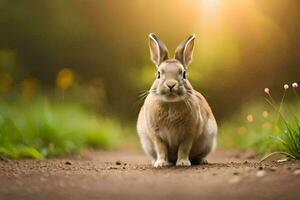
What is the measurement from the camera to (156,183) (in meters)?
4.83

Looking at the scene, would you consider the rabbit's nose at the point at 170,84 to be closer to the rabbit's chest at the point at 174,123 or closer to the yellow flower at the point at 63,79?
the rabbit's chest at the point at 174,123

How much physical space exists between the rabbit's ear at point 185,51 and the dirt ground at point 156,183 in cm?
110

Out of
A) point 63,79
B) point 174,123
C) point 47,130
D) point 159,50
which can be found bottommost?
point 174,123

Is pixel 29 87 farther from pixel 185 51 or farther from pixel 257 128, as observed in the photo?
pixel 185 51

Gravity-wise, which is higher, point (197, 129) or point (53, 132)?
point (53, 132)

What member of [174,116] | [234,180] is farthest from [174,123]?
[234,180]

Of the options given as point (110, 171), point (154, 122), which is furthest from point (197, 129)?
point (110, 171)

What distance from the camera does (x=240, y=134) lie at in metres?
11.4

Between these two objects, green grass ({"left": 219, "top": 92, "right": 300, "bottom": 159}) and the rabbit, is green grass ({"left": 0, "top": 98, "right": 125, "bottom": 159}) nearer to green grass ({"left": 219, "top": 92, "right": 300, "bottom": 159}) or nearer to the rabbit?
the rabbit

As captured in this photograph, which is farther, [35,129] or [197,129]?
[35,129]

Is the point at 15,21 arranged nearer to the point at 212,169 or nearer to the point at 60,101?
the point at 60,101

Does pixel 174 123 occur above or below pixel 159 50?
below

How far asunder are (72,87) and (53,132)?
4.40m

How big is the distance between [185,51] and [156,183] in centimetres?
210
